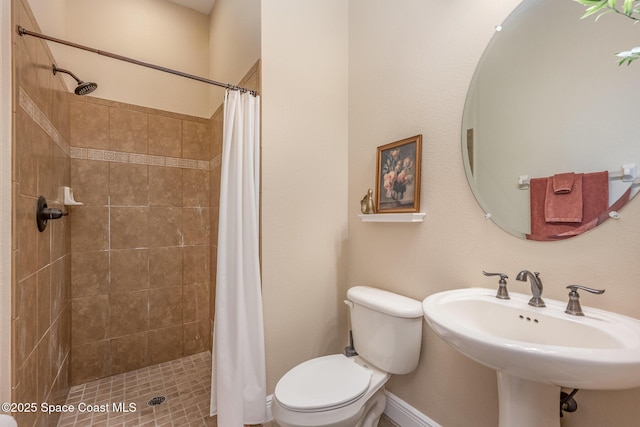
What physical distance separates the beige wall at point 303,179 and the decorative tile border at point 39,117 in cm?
98

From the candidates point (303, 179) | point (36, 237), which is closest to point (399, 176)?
point (303, 179)

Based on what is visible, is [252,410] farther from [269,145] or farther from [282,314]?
[269,145]

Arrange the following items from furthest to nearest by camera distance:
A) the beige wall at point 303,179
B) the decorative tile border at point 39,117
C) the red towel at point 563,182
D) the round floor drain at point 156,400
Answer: the round floor drain at point 156,400
the beige wall at point 303,179
the decorative tile border at point 39,117
the red towel at point 563,182

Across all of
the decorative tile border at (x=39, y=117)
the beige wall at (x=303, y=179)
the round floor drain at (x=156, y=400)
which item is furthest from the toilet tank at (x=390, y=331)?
the decorative tile border at (x=39, y=117)

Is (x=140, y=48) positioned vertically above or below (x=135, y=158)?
above

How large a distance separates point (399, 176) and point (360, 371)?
40.9 inches

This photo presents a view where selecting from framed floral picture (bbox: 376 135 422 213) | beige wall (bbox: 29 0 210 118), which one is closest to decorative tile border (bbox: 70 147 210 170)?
beige wall (bbox: 29 0 210 118)

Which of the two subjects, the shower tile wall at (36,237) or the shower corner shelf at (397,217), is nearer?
the shower tile wall at (36,237)

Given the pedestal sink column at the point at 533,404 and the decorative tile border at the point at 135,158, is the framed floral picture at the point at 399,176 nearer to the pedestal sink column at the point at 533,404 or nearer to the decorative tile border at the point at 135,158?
the pedestal sink column at the point at 533,404

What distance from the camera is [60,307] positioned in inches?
64.1

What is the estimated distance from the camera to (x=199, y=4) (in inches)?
98.0

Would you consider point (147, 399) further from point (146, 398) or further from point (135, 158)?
point (135, 158)

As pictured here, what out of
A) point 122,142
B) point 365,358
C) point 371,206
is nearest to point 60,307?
point 122,142

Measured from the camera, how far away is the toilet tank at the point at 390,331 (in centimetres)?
131
